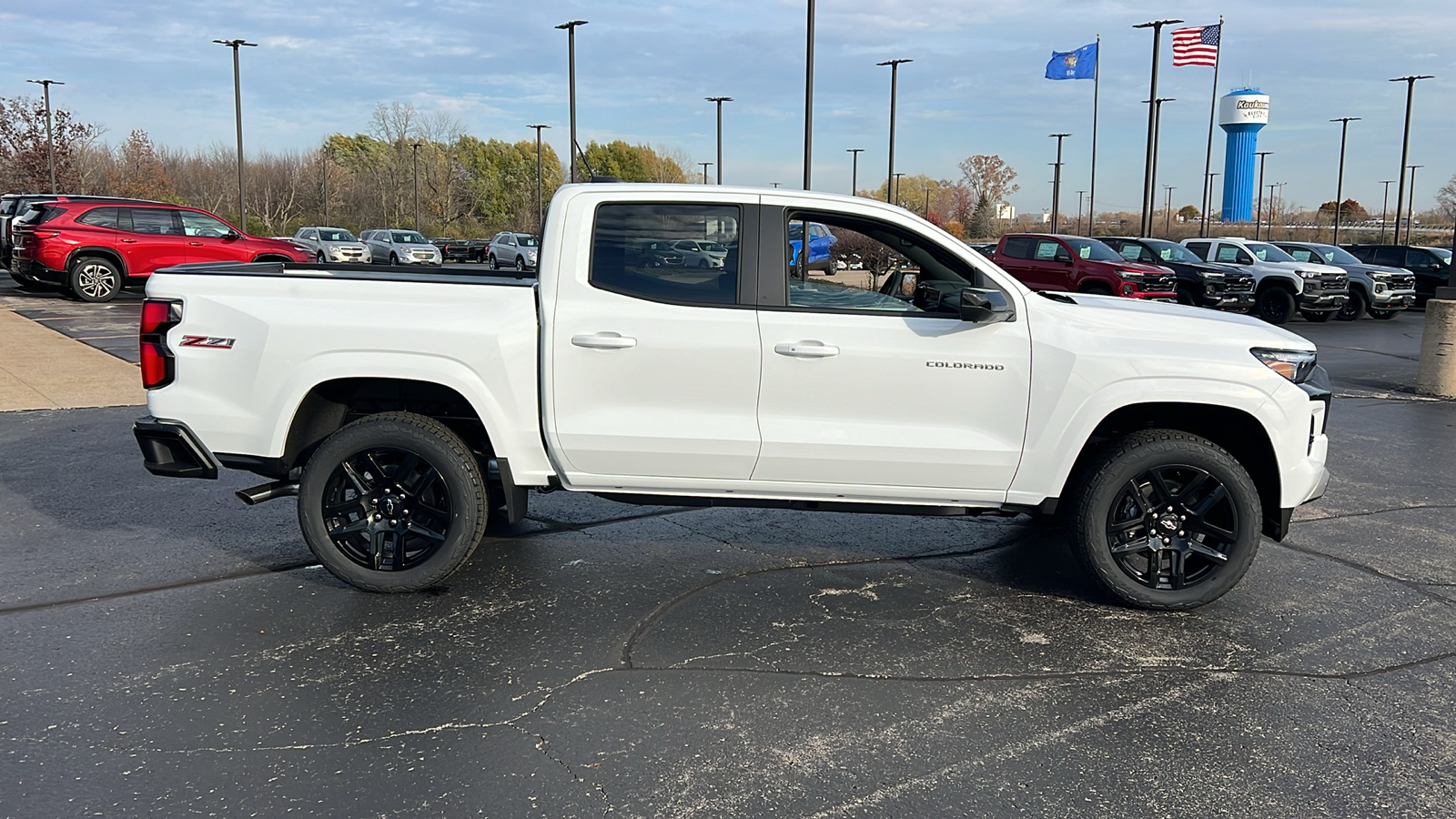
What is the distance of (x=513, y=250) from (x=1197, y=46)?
77.0 ft

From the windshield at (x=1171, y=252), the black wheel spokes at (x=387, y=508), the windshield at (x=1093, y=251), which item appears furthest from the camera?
the windshield at (x=1171, y=252)

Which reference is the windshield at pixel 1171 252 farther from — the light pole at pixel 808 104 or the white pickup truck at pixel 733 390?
the white pickup truck at pixel 733 390

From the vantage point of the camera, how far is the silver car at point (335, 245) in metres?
36.9

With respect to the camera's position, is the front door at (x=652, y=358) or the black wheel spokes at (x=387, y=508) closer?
the front door at (x=652, y=358)

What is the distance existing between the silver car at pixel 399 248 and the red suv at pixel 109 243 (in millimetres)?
17585

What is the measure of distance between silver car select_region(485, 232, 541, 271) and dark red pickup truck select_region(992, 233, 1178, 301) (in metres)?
21.6

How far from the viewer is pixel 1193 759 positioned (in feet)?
12.1

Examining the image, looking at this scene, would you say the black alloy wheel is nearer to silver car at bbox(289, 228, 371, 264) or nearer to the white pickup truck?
the white pickup truck

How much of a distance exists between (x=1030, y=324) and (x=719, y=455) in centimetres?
148

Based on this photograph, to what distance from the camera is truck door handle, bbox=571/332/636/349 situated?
489 cm

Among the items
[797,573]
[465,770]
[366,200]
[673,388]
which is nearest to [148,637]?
[465,770]

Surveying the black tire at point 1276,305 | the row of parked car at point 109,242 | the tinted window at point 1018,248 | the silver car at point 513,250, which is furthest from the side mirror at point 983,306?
the silver car at point 513,250

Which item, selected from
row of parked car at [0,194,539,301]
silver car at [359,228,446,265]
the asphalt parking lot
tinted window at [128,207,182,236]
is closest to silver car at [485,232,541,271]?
silver car at [359,228,446,265]

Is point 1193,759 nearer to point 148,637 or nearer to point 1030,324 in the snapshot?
point 1030,324
